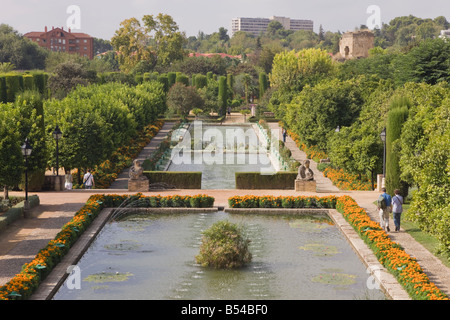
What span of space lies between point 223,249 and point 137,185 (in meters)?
12.4

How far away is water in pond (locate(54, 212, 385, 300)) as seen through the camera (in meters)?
16.8

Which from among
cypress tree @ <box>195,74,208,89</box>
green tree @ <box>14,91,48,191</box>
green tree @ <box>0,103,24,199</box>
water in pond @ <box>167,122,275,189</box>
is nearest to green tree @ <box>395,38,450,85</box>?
water in pond @ <box>167,122,275,189</box>

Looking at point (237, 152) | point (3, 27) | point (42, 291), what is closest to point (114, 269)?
point (42, 291)

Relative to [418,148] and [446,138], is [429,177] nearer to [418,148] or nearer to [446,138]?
[446,138]

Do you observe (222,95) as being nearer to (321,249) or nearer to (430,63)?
(430,63)

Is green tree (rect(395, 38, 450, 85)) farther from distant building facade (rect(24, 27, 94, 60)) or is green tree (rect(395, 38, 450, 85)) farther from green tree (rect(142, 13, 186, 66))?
distant building facade (rect(24, 27, 94, 60))

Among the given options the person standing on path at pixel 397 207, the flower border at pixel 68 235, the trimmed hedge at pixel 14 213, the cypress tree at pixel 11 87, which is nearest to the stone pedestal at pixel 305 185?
the flower border at pixel 68 235

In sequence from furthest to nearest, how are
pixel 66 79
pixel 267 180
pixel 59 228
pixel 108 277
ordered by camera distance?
pixel 66 79
pixel 267 180
pixel 59 228
pixel 108 277

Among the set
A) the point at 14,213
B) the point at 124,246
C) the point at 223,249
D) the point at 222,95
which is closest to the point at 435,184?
the point at 223,249

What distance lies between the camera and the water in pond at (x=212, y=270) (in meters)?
16.8

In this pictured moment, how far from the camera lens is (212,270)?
1880 cm

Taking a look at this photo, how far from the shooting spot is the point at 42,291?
643 inches

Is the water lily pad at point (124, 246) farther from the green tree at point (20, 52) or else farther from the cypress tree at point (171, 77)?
the green tree at point (20, 52)

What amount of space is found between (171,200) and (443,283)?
13.0m
